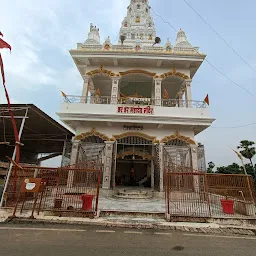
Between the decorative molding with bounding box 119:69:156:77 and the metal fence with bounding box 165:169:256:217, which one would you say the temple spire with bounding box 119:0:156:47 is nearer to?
the decorative molding with bounding box 119:69:156:77

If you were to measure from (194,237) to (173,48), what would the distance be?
11.8 meters

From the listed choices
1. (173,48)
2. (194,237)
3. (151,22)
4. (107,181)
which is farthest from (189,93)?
(151,22)

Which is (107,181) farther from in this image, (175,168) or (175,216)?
(175,216)

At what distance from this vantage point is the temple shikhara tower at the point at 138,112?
1035 centimetres

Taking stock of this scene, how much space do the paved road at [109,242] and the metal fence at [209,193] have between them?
5.58ft

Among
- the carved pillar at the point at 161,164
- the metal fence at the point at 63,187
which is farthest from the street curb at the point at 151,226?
the carved pillar at the point at 161,164

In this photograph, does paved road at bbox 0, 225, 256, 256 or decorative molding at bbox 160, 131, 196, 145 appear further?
decorative molding at bbox 160, 131, 196, 145

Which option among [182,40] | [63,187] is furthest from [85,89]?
[182,40]

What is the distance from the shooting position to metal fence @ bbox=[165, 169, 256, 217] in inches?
242

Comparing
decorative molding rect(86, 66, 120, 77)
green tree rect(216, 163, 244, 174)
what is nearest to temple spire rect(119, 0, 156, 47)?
decorative molding rect(86, 66, 120, 77)

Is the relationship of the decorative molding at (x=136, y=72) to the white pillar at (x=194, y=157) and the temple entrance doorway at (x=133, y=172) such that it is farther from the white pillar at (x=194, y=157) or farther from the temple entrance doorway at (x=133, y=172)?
the white pillar at (x=194, y=157)

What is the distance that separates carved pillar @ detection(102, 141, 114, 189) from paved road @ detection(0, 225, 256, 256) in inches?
201

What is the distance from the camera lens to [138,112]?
10.6m

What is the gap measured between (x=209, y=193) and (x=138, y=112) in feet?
19.6
